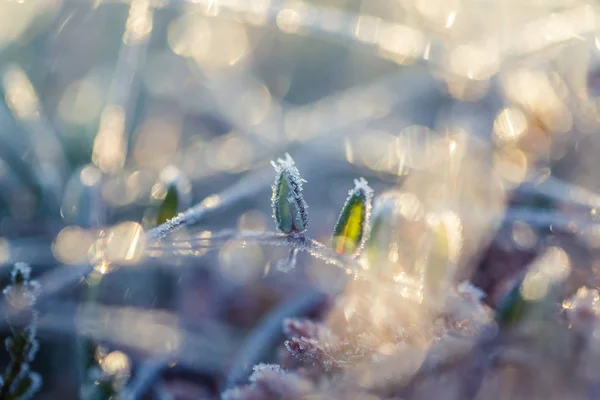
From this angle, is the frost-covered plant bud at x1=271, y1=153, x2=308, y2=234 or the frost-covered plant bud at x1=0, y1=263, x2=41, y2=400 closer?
the frost-covered plant bud at x1=271, y1=153, x2=308, y2=234

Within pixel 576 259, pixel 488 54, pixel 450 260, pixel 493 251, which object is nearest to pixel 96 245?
pixel 450 260

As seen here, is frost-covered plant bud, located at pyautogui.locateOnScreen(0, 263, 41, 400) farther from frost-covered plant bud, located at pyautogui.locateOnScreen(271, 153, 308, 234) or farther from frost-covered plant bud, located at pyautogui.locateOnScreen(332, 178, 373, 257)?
frost-covered plant bud, located at pyautogui.locateOnScreen(332, 178, 373, 257)

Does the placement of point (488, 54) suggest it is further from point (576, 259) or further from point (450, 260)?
point (450, 260)

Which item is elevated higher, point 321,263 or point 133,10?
point 133,10

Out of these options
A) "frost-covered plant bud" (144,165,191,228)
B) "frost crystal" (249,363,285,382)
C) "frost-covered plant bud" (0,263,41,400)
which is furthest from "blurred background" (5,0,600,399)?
"frost crystal" (249,363,285,382)

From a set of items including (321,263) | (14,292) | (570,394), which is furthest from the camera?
(321,263)

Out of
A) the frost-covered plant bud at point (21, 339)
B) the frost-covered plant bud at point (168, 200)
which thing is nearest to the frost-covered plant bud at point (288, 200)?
the frost-covered plant bud at point (168, 200)

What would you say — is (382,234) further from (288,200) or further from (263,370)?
(263,370)
